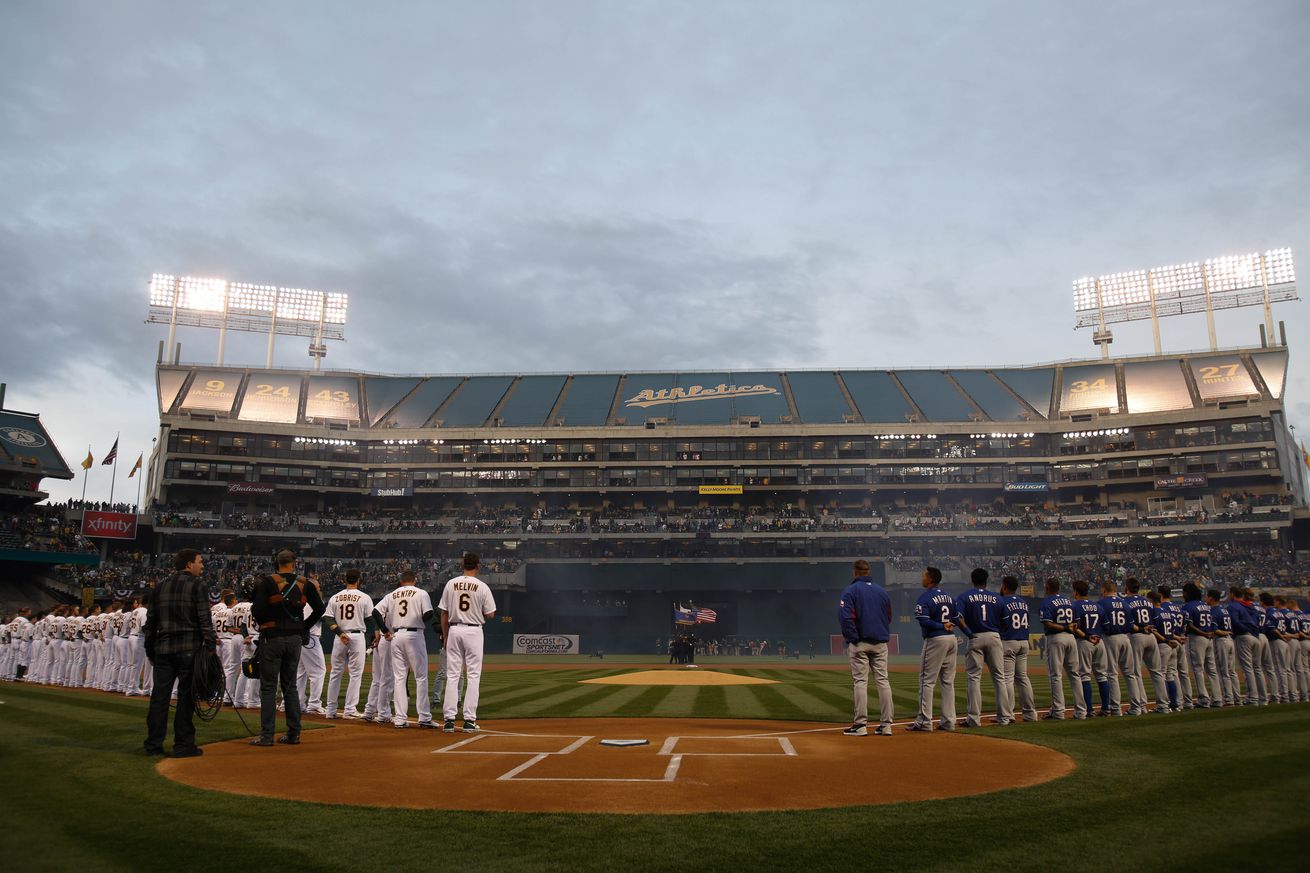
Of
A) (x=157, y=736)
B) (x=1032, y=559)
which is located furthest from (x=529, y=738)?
(x=1032, y=559)

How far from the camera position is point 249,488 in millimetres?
68875

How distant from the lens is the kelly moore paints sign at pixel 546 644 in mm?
52844

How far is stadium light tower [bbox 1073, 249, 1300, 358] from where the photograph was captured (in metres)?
68.4

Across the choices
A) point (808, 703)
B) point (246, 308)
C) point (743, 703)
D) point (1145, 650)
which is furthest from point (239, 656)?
point (246, 308)

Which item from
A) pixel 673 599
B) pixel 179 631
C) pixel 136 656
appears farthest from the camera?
pixel 673 599

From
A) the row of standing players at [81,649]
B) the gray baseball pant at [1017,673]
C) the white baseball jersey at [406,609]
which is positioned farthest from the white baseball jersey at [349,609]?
the gray baseball pant at [1017,673]

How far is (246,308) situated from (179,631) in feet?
241

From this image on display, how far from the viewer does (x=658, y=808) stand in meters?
6.91

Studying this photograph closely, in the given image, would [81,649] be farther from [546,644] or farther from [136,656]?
[546,644]

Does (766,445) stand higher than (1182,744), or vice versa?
(766,445)

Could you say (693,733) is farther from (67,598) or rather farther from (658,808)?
(67,598)

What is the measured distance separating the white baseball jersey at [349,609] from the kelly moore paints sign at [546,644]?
39.8 meters

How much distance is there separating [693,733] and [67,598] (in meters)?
52.9

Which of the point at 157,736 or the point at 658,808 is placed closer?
the point at 658,808
